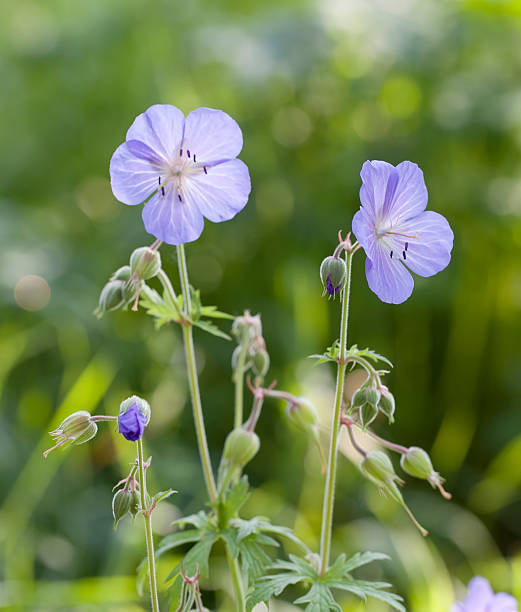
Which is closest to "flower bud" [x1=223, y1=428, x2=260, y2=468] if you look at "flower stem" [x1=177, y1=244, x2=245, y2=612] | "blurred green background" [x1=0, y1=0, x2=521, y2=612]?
"flower stem" [x1=177, y1=244, x2=245, y2=612]

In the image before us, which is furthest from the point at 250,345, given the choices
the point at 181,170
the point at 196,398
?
the point at 181,170

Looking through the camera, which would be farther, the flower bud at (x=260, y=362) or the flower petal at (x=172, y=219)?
the flower bud at (x=260, y=362)

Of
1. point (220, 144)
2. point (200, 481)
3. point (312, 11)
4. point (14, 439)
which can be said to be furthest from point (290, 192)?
point (220, 144)

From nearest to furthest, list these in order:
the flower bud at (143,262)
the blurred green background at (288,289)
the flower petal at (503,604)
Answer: the flower bud at (143,262) < the flower petal at (503,604) < the blurred green background at (288,289)

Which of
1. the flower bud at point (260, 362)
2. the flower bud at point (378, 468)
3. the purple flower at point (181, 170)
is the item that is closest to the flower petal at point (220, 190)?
the purple flower at point (181, 170)

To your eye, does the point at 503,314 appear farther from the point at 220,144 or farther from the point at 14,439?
the point at 220,144

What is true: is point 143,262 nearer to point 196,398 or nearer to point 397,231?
point 196,398

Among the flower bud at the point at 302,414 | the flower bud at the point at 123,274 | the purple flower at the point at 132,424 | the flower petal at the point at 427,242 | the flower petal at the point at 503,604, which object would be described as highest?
the flower petal at the point at 427,242

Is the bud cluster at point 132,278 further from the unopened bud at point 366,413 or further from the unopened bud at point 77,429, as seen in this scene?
the unopened bud at point 366,413
